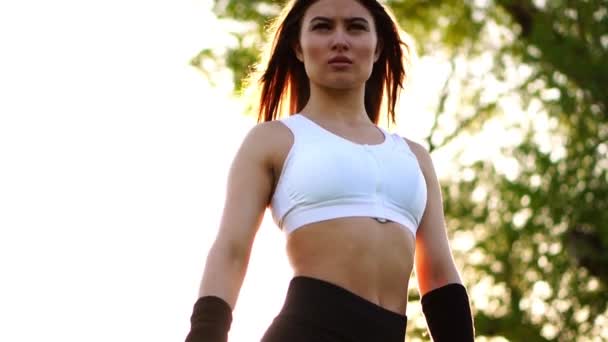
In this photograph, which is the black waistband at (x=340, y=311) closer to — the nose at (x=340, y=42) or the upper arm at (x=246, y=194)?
the upper arm at (x=246, y=194)

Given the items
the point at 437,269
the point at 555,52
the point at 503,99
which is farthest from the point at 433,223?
the point at 503,99

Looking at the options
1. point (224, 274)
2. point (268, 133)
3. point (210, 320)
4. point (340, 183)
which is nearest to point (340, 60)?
point (268, 133)

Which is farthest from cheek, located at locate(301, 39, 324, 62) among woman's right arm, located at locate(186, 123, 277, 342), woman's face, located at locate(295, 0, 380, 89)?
woman's right arm, located at locate(186, 123, 277, 342)

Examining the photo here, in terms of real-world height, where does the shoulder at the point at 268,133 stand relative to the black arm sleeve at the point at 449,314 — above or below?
above

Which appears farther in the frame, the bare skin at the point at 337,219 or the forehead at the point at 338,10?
the forehead at the point at 338,10

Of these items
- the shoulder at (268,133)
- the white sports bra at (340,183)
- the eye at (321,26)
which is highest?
the eye at (321,26)

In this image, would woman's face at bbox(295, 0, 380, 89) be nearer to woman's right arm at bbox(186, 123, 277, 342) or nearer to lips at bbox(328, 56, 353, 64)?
lips at bbox(328, 56, 353, 64)

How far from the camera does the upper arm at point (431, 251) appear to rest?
12.9 feet

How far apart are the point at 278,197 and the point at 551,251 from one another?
15.6m

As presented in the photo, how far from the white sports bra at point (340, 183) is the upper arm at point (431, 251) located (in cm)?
14

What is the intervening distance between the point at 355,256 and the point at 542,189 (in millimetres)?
15350

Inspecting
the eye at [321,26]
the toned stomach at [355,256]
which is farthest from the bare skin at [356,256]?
the eye at [321,26]

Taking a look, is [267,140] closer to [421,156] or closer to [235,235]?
[235,235]

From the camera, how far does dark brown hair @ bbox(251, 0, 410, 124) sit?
4.15 metres
